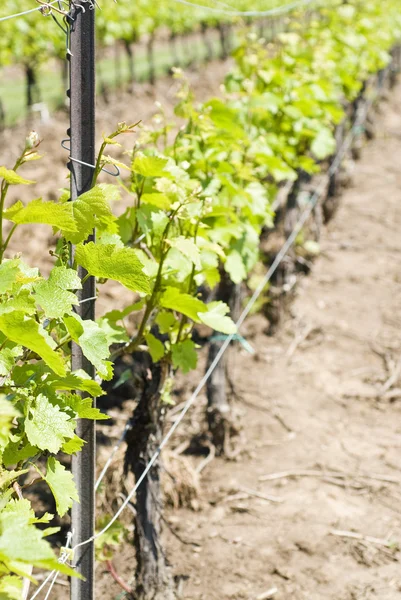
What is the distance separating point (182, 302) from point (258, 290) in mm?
2230

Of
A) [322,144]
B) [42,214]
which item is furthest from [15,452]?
[322,144]

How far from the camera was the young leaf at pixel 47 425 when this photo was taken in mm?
1607

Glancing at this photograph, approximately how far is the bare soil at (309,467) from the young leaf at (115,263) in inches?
68.7

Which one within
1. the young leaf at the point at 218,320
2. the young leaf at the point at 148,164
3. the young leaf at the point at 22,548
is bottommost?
the young leaf at the point at 22,548

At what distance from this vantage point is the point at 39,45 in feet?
38.9

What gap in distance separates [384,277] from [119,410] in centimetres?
311

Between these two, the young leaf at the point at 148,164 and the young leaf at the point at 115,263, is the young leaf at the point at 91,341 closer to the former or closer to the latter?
the young leaf at the point at 115,263

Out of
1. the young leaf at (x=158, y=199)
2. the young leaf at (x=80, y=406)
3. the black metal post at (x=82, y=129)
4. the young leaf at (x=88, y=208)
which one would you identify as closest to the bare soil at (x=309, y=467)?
the black metal post at (x=82, y=129)

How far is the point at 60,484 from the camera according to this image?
1.75 meters

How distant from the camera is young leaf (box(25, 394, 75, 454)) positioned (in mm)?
1607

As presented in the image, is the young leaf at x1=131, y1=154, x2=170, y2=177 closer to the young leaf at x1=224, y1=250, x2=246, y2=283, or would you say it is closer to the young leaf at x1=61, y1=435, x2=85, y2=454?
the young leaf at x1=61, y1=435, x2=85, y2=454

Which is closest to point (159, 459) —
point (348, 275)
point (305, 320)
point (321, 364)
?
point (321, 364)

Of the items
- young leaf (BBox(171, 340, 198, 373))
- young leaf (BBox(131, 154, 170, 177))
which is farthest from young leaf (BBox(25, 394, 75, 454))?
young leaf (BBox(171, 340, 198, 373))

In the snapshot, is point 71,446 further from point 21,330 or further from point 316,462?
point 316,462
